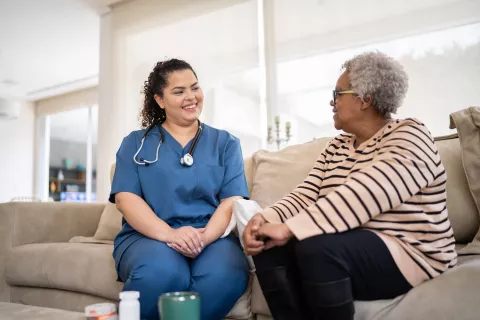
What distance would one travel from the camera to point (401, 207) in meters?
1.10

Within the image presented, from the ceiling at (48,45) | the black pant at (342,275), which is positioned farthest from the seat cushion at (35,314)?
the ceiling at (48,45)

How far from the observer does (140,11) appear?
4328 mm

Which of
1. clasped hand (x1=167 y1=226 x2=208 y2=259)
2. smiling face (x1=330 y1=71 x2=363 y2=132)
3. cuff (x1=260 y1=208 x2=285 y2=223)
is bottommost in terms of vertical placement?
clasped hand (x1=167 y1=226 x2=208 y2=259)

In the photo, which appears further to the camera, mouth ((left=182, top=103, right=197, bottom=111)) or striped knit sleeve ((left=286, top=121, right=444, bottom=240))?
mouth ((left=182, top=103, right=197, bottom=111))

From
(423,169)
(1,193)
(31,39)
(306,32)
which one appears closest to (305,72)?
(306,32)

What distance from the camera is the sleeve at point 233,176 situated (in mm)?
1561

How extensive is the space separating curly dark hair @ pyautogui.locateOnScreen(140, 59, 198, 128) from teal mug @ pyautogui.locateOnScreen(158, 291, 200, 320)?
97cm

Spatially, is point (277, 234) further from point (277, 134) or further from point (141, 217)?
point (277, 134)

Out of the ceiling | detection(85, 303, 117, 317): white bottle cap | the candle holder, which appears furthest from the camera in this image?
the ceiling

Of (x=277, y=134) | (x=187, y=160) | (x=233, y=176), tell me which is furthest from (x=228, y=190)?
(x=277, y=134)

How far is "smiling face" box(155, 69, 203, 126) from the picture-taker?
5.36 feet

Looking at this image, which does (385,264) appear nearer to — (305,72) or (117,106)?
(305,72)

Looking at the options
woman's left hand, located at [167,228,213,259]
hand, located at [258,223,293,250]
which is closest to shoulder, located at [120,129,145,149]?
woman's left hand, located at [167,228,213,259]

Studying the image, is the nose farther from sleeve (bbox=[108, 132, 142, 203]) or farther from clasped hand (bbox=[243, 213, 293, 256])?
clasped hand (bbox=[243, 213, 293, 256])
